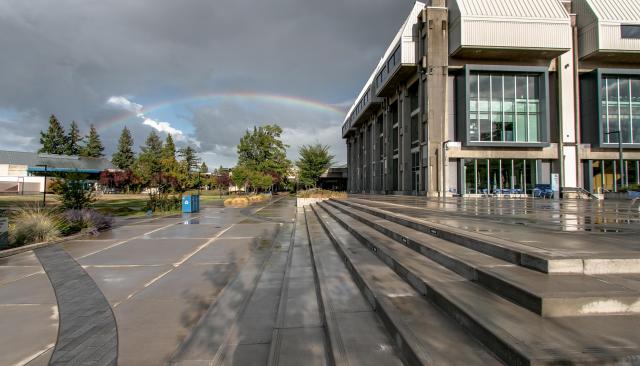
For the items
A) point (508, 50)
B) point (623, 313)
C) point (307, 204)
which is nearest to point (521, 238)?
point (623, 313)

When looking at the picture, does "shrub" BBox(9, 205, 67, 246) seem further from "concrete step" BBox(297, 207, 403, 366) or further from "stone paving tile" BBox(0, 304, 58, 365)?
"concrete step" BBox(297, 207, 403, 366)

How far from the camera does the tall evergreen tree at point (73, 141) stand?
90519mm

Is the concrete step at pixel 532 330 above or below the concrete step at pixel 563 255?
below

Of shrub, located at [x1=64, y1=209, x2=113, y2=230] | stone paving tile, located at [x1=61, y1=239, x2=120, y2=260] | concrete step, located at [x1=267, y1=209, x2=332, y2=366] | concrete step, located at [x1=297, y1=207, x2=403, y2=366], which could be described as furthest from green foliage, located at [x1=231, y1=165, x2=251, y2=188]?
concrete step, located at [x1=297, y1=207, x2=403, y2=366]

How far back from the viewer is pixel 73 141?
9200 centimetres

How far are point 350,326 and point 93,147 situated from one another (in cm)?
11464

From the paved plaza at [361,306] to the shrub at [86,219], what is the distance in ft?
18.7

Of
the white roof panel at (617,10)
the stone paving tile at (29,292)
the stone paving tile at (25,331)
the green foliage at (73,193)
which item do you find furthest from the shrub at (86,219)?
the white roof panel at (617,10)

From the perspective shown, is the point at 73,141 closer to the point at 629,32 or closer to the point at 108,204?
the point at 108,204

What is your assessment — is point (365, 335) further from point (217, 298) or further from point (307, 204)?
point (307, 204)

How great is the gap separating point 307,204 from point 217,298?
2090 centimetres

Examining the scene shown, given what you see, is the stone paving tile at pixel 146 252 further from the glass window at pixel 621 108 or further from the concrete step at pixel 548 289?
the glass window at pixel 621 108

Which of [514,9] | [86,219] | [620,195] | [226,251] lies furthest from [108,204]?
[620,195]

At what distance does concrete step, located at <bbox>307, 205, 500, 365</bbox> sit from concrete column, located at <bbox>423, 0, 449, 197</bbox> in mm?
26446
